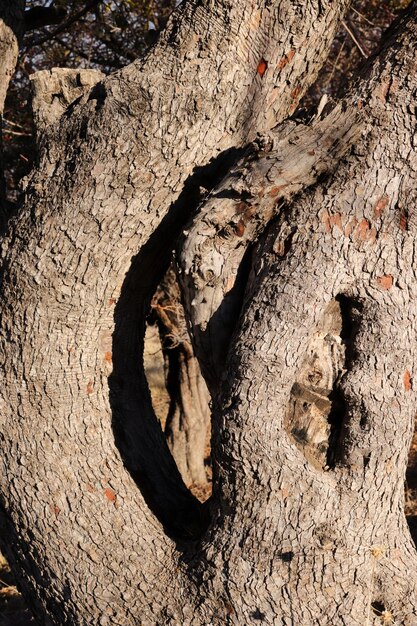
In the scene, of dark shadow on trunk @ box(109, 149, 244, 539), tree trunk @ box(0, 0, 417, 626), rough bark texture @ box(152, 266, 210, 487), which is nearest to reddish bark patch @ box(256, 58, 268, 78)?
tree trunk @ box(0, 0, 417, 626)

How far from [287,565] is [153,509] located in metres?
0.66

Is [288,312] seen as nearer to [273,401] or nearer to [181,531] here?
[273,401]

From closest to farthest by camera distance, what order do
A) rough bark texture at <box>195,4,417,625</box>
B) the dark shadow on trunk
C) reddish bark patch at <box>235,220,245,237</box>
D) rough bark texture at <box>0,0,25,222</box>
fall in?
1. rough bark texture at <box>195,4,417,625</box>
2. reddish bark patch at <box>235,220,245,237</box>
3. the dark shadow on trunk
4. rough bark texture at <box>0,0,25,222</box>

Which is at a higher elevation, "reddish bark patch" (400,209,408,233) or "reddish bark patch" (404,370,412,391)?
"reddish bark patch" (400,209,408,233)

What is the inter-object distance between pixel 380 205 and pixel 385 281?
0.26m

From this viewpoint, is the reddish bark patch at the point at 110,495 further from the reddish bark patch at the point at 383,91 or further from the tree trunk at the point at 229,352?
the reddish bark patch at the point at 383,91

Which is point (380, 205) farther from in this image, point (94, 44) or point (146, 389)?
point (94, 44)

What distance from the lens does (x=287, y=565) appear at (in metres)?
2.34

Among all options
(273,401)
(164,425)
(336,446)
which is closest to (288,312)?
(273,401)

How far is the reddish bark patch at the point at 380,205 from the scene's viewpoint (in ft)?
7.68

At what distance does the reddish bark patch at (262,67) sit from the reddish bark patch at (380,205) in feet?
2.38

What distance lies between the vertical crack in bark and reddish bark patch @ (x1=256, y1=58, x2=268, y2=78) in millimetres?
934

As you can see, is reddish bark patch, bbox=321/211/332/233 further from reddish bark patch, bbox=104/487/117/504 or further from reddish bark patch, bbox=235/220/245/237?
reddish bark patch, bbox=104/487/117/504

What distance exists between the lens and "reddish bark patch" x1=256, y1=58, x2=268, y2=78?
265 centimetres
